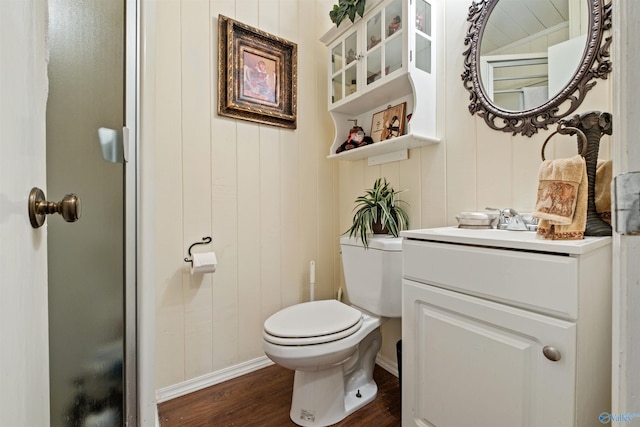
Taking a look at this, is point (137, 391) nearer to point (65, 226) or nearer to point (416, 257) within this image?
point (65, 226)

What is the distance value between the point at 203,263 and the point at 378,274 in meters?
0.85

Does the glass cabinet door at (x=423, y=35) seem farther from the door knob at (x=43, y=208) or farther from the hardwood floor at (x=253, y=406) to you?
the hardwood floor at (x=253, y=406)

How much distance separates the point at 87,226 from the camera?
0.77m

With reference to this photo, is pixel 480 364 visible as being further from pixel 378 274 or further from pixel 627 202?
pixel 627 202

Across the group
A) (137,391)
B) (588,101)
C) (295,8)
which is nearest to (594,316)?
(588,101)

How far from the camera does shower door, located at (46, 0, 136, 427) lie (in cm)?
64

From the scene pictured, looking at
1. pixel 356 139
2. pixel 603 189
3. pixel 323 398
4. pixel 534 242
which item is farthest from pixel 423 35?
pixel 323 398

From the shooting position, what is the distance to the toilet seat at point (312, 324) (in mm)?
1156

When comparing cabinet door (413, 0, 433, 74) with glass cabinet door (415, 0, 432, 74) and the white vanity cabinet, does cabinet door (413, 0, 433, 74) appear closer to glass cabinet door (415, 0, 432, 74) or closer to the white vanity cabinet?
glass cabinet door (415, 0, 432, 74)

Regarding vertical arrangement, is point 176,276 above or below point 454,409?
above

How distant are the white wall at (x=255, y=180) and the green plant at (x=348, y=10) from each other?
0.34 meters

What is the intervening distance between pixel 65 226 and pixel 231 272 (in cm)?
99

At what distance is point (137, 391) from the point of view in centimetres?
86

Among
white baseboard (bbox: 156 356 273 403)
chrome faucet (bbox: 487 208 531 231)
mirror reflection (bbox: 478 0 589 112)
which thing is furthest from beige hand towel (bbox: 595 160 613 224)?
white baseboard (bbox: 156 356 273 403)
